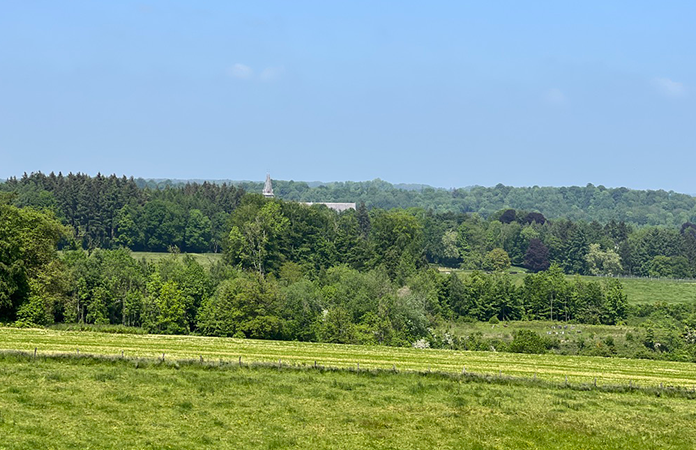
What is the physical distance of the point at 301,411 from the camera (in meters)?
41.6

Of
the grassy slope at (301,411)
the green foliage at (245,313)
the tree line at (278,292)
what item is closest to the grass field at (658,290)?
the tree line at (278,292)

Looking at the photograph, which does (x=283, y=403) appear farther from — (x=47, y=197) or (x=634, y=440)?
(x=47, y=197)

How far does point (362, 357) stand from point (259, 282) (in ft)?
114

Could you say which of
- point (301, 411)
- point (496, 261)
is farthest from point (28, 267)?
point (496, 261)

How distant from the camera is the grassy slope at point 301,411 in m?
36.3

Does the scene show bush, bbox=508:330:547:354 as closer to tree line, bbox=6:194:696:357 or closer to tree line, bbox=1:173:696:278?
tree line, bbox=6:194:696:357

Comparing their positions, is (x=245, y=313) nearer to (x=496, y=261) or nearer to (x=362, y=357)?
(x=362, y=357)

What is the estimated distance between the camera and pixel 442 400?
45500 millimetres

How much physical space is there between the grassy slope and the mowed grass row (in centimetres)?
506

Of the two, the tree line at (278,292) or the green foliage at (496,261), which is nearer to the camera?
the tree line at (278,292)

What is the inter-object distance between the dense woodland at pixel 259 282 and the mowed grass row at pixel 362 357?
16.7m

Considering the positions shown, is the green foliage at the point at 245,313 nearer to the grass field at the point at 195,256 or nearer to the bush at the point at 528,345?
the bush at the point at 528,345

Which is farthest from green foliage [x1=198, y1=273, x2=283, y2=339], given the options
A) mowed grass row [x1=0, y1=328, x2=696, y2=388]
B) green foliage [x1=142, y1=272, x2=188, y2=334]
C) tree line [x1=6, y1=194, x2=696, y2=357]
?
mowed grass row [x1=0, y1=328, x2=696, y2=388]

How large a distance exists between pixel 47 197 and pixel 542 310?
359 ft
